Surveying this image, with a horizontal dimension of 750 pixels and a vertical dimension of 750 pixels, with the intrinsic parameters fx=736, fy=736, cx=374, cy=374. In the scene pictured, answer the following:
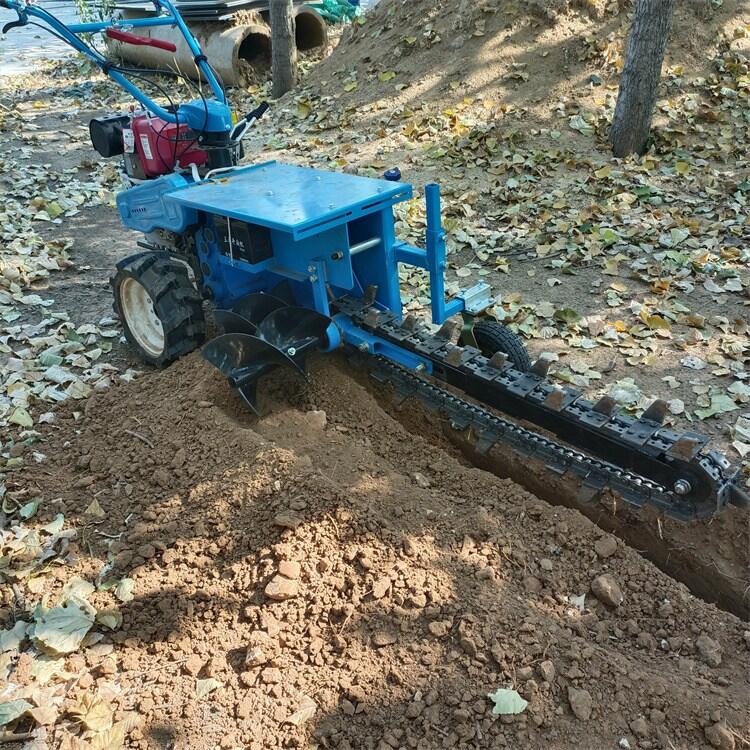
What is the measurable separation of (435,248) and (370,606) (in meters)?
1.92

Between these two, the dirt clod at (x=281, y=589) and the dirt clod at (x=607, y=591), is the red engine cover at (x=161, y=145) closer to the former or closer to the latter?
the dirt clod at (x=281, y=589)

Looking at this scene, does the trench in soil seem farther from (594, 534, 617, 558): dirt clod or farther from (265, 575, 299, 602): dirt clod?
(265, 575, 299, 602): dirt clod

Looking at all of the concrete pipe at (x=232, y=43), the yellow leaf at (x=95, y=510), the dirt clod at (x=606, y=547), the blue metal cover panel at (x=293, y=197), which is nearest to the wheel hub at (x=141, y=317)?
the blue metal cover panel at (x=293, y=197)

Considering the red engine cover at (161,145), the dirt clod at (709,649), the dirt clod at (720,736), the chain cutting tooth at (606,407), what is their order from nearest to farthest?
the dirt clod at (720,736) → the dirt clod at (709,649) → the chain cutting tooth at (606,407) → the red engine cover at (161,145)

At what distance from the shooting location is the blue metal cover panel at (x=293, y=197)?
11.9 ft

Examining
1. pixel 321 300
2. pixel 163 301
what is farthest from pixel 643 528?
pixel 163 301

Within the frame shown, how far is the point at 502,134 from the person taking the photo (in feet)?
27.6

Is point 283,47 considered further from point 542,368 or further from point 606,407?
point 606,407

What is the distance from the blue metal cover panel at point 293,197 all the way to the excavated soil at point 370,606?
3.66 feet

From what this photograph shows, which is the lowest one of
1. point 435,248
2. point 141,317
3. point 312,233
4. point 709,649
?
point 709,649

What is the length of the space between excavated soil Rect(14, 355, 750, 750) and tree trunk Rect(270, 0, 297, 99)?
28.7 ft

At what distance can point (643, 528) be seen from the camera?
339 cm

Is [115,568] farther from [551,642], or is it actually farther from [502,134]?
[502,134]

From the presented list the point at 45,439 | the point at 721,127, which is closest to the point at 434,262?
the point at 45,439
